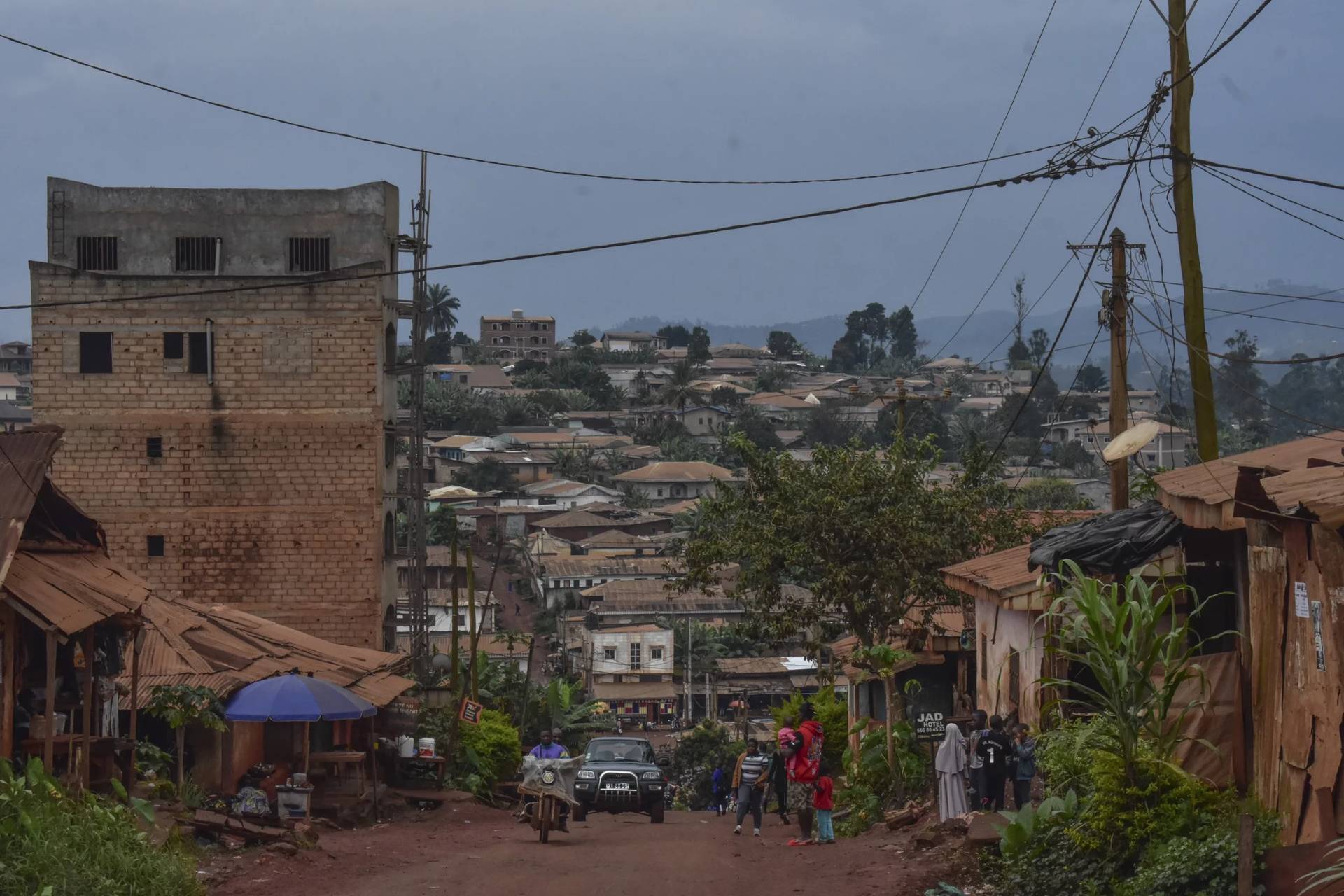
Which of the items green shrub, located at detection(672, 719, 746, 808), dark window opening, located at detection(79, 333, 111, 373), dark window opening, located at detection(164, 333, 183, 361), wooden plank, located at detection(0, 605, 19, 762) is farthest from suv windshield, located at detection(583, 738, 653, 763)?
green shrub, located at detection(672, 719, 746, 808)

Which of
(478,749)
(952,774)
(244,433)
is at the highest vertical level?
(244,433)

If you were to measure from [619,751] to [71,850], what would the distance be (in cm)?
1332

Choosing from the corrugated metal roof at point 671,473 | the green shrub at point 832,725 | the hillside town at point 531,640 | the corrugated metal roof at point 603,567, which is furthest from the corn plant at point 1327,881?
the corrugated metal roof at point 671,473

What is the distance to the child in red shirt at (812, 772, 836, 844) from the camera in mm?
17656

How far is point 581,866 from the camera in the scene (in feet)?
51.5

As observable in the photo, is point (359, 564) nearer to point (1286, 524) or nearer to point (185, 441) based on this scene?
point (185, 441)

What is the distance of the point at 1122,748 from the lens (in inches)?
455

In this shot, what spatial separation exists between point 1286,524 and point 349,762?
48.9ft

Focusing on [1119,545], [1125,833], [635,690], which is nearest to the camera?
[1125,833]

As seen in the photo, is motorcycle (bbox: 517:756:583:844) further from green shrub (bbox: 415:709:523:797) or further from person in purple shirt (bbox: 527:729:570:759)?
green shrub (bbox: 415:709:523:797)

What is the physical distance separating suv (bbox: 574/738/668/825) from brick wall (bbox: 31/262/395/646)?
42.0 feet

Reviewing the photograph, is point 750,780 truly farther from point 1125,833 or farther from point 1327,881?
point 1327,881

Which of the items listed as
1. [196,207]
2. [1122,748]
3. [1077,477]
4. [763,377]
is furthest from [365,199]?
[763,377]

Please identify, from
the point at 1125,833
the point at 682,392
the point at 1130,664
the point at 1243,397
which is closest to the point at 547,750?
the point at 1125,833
